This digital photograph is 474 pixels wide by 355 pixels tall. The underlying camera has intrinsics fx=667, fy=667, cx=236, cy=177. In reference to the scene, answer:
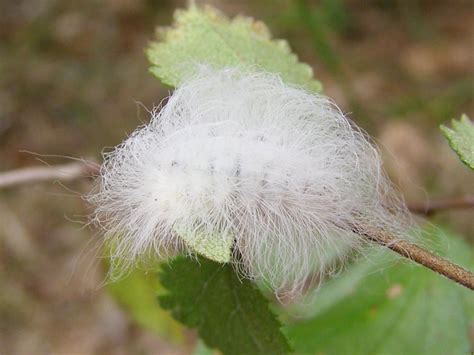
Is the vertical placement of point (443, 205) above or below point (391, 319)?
above

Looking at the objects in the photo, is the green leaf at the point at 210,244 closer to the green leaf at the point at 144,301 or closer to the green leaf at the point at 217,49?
the green leaf at the point at 217,49

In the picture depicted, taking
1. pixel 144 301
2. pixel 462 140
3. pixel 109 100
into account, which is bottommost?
pixel 109 100

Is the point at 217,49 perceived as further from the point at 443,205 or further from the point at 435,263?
the point at 443,205

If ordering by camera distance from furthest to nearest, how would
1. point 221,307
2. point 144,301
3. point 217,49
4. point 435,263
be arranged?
point 144,301
point 217,49
point 221,307
point 435,263

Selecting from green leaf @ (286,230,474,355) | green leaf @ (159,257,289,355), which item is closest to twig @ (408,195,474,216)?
green leaf @ (286,230,474,355)

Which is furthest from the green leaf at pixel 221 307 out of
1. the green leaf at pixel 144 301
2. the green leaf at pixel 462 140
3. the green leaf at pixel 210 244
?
the green leaf at pixel 144 301

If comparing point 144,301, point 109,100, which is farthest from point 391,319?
point 109,100

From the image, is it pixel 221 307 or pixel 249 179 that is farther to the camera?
pixel 221 307

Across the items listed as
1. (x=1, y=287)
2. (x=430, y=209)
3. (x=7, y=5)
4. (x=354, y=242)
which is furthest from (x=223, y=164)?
(x=7, y=5)
